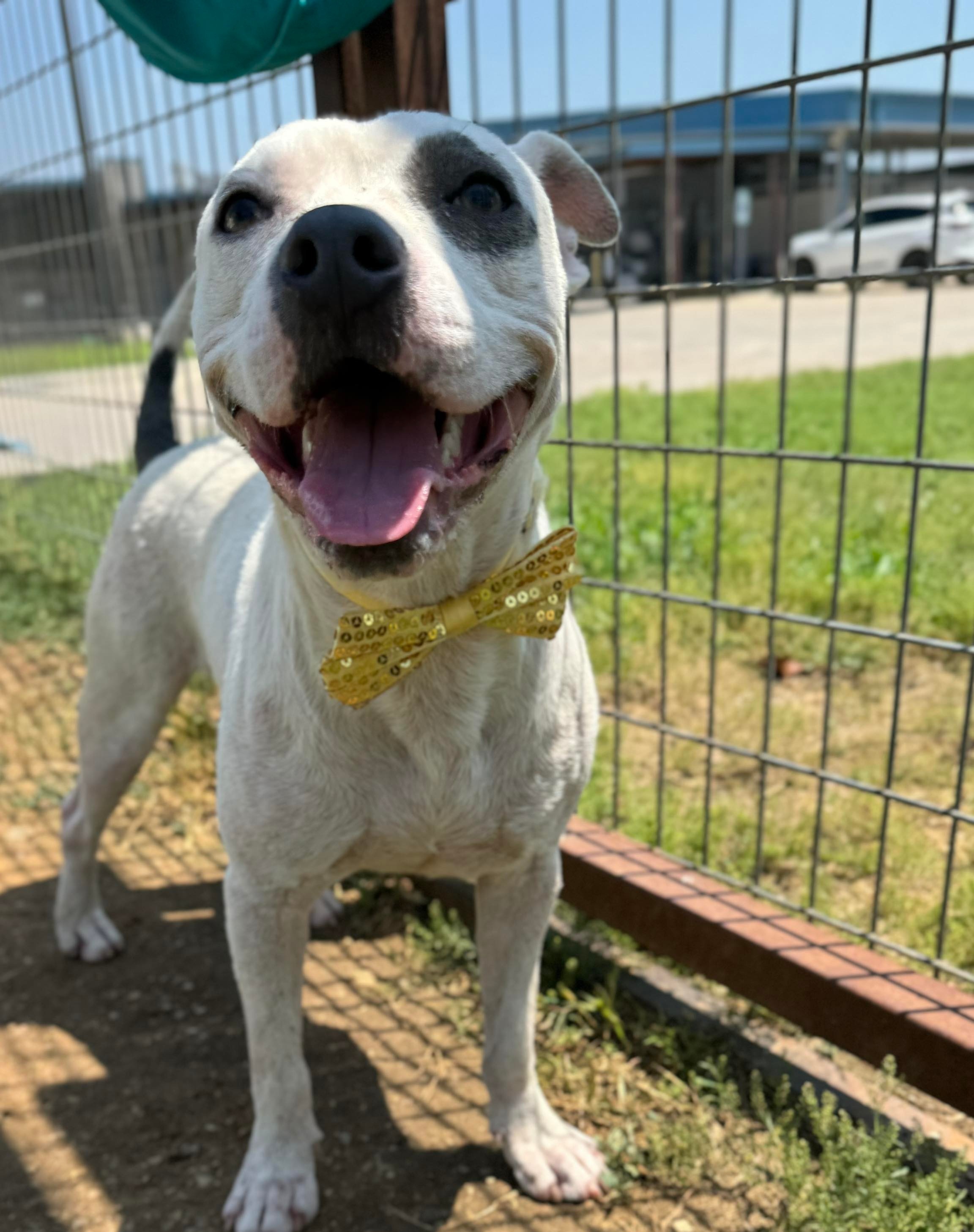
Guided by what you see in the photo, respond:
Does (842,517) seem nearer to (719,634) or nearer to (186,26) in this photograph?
(186,26)

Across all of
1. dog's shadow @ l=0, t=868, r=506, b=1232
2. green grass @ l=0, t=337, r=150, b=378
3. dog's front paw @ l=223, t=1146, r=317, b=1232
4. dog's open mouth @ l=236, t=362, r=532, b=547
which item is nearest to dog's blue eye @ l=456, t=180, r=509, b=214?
dog's open mouth @ l=236, t=362, r=532, b=547

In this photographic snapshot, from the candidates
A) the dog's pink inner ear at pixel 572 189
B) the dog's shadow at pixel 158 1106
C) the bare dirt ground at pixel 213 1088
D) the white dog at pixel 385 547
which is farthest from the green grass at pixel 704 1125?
the dog's pink inner ear at pixel 572 189

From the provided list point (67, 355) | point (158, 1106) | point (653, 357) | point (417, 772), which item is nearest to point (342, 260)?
point (417, 772)

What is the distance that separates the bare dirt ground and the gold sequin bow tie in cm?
117

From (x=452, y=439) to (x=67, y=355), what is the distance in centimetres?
462

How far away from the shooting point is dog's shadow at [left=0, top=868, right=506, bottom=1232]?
209 cm

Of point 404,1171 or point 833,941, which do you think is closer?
point 404,1171

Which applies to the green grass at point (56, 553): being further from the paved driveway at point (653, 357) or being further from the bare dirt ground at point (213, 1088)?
the bare dirt ground at point (213, 1088)

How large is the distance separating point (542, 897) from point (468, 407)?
1110 millimetres

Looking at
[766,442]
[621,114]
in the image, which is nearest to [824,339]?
[766,442]

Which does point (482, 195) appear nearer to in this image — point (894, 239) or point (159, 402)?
point (159, 402)

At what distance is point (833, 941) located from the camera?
2.33m

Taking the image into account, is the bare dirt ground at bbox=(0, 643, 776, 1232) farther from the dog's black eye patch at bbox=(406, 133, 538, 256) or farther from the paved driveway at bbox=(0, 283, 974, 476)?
the dog's black eye patch at bbox=(406, 133, 538, 256)

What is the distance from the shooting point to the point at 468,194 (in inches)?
60.4
